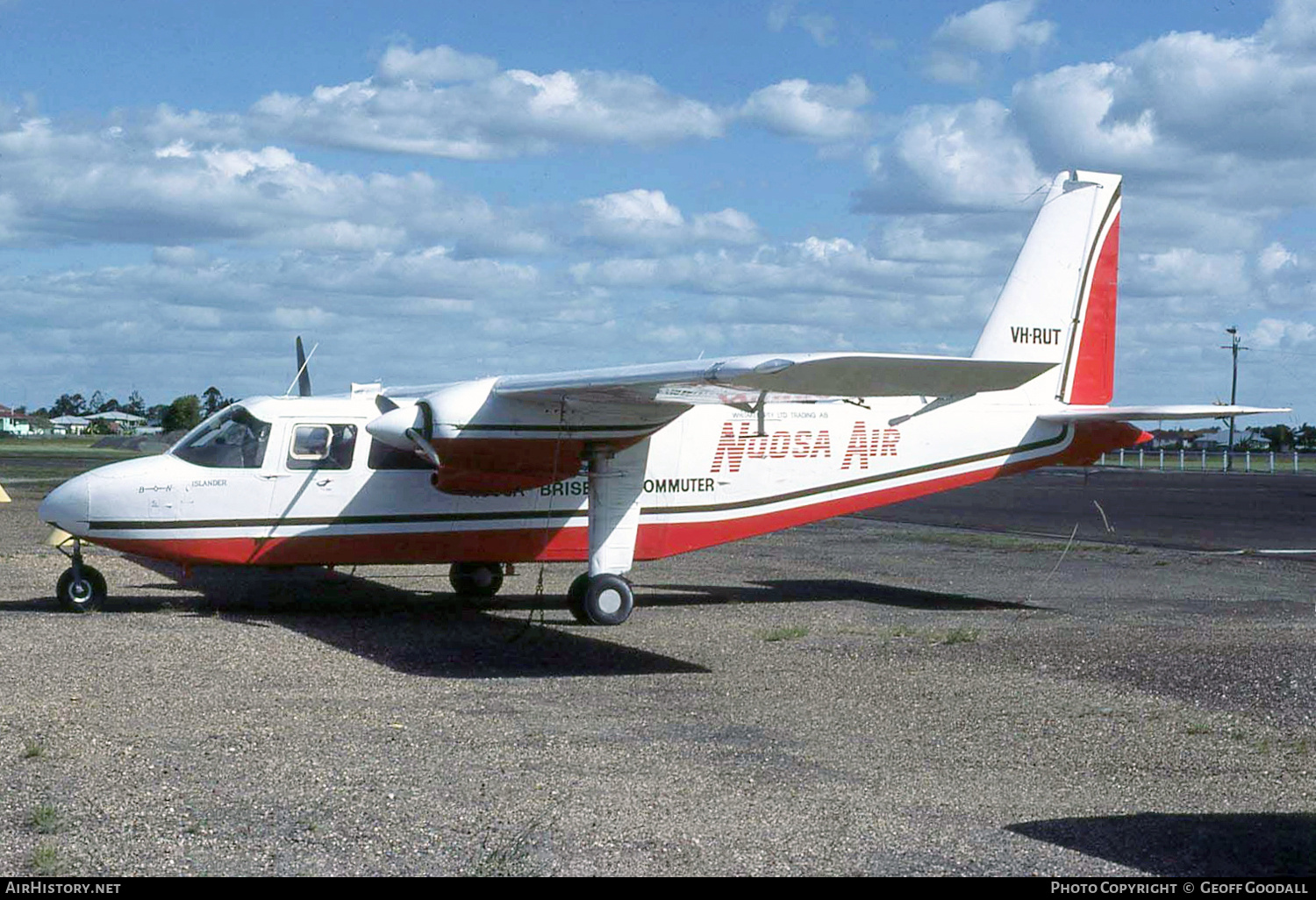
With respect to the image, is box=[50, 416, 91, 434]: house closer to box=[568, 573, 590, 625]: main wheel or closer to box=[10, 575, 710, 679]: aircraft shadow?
box=[10, 575, 710, 679]: aircraft shadow

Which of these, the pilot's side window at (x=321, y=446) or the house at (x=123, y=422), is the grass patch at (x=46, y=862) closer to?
the pilot's side window at (x=321, y=446)

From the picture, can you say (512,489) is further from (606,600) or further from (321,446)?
(321,446)

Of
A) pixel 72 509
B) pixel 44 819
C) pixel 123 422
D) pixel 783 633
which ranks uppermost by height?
pixel 123 422

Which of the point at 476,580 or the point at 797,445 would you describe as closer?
the point at 797,445

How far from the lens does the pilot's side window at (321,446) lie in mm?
15203

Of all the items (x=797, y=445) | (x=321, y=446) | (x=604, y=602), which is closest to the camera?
(x=604, y=602)

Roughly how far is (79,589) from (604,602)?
17.8 ft

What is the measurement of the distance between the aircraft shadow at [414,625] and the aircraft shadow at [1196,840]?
5256mm

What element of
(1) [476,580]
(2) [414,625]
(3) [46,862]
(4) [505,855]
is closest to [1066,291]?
(1) [476,580]

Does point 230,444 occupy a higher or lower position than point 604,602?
higher

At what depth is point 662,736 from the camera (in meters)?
9.11

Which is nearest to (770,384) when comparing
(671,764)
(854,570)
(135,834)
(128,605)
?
(671,764)

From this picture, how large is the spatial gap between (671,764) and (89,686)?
4752 mm

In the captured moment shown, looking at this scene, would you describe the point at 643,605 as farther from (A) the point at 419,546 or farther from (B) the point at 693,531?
(A) the point at 419,546
